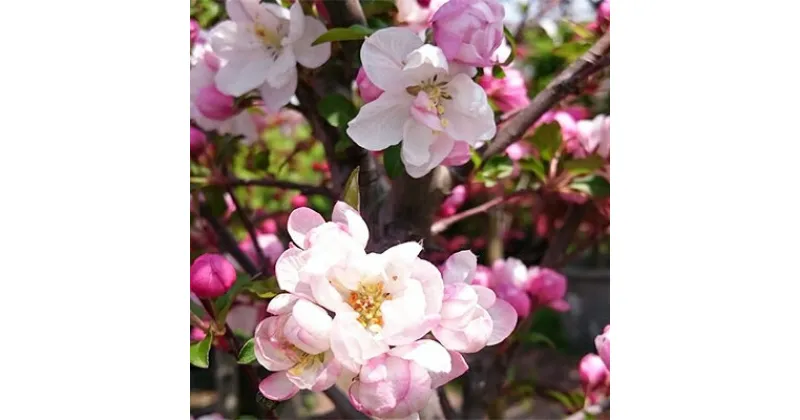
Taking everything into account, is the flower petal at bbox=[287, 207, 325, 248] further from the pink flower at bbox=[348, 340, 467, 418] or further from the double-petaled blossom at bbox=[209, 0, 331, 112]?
the double-petaled blossom at bbox=[209, 0, 331, 112]

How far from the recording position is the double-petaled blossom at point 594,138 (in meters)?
1.10

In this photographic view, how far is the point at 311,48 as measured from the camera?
0.85m

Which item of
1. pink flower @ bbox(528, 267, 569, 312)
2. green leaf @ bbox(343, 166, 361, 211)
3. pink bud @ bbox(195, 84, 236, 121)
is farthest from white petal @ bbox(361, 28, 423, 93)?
pink flower @ bbox(528, 267, 569, 312)

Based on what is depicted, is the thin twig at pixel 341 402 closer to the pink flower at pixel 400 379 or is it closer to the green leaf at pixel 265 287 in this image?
the green leaf at pixel 265 287

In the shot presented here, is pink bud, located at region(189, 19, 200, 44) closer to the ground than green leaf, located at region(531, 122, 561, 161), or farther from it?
farther from it

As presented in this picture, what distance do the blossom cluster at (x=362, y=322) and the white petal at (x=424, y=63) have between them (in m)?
0.15

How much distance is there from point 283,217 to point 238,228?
0.11 meters

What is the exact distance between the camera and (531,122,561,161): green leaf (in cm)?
110

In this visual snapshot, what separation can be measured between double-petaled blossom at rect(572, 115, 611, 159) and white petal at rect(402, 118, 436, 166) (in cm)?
46

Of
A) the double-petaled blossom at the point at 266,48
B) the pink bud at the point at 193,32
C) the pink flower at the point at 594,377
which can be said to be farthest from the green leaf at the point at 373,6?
the pink flower at the point at 594,377

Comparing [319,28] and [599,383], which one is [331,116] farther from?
[599,383]

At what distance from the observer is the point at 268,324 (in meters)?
0.61

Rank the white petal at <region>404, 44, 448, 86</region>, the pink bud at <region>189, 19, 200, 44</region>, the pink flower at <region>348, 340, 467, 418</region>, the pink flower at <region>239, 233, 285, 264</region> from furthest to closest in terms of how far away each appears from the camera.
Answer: the pink flower at <region>239, 233, 285, 264</region> < the pink bud at <region>189, 19, 200, 44</region> < the white petal at <region>404, 44, 448, 86</region> < the pink flower at <region>348, 340, 467, 418</region>

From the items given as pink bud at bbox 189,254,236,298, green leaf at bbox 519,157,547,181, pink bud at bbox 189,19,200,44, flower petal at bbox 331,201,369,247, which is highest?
flower petal at bbox 331,201,369,247
